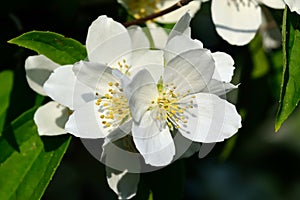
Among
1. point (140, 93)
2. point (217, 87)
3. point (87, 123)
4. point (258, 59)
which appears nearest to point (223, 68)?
point (217, 87)

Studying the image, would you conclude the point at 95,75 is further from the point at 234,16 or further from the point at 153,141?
the point at 234,16

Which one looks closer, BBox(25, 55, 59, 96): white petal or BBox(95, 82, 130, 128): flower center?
BBox(95, 82, 130, 128): flower center

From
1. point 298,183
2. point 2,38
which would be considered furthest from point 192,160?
point 298,183

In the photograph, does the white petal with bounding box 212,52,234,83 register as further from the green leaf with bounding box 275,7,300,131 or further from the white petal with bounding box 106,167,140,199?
the white petal with bounding box 106,167,140,199

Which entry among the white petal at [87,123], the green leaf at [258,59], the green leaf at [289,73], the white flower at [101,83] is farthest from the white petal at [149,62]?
the green leaf at [258,59]

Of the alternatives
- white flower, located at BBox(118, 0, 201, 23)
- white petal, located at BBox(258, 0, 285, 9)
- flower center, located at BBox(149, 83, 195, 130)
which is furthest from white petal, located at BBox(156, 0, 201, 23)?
flower center, located at BBox(149, 83, 195, 130)

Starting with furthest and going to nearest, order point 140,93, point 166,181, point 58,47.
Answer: point 166,181, point 58,47, point 140,93

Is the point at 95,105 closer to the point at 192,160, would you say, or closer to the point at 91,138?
the point at 91,138
